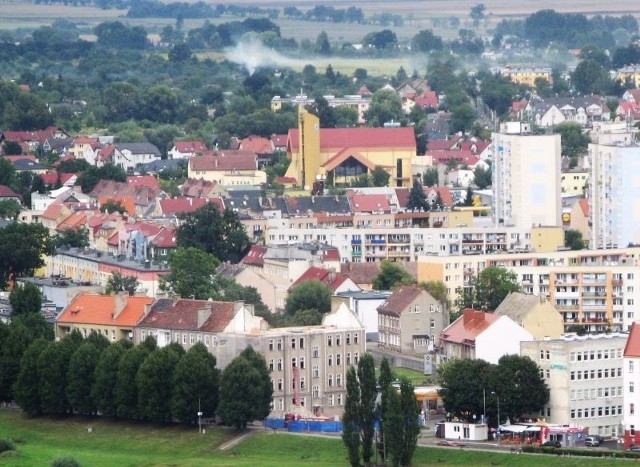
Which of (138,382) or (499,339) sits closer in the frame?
(138,382)

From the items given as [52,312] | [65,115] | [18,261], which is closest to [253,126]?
[65,115]

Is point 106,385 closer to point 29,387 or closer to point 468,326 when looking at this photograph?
point 29,387

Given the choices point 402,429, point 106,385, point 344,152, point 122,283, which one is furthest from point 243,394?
point 344,152

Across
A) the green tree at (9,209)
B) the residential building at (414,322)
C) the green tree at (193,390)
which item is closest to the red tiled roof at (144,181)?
the green tree at (9,209)

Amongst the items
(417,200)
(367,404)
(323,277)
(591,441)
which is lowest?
(591,441)

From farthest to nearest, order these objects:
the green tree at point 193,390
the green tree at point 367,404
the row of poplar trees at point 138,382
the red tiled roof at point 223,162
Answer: the red tiled roof at point 223,162 < the green tree at point 193,390 < the row of poplar trees at point 138,382 < the green tree at point 367,404

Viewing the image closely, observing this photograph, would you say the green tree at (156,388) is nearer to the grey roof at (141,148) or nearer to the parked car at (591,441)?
the parked car at (591,441)

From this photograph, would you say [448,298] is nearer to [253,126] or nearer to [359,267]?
[359,267]

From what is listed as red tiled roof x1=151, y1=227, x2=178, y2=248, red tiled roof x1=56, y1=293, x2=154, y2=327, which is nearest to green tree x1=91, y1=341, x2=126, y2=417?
red tiled roof x1=56, y1=293, x2=154, y2=327
